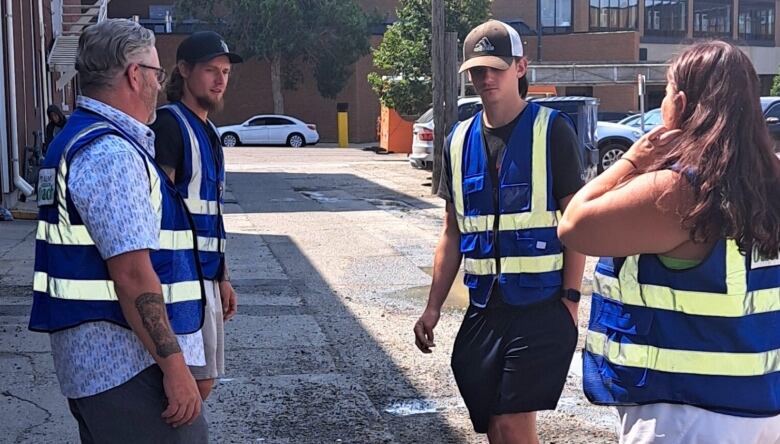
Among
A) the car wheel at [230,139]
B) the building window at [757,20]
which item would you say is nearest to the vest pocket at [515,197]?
the car wheel at [230,139]

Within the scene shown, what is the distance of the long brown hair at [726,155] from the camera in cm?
257

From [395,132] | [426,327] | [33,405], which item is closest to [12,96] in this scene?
[33,405]

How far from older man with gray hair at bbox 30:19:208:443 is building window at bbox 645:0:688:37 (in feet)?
186

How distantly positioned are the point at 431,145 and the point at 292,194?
11.1 feet

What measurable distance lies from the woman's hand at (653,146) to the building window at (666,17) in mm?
56683

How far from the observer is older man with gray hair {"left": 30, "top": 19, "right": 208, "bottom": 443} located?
9.32 ft

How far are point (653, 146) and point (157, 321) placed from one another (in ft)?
4.82

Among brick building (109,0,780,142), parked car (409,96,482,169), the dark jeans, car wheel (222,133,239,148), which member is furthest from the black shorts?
brick building (109,0,780,142)

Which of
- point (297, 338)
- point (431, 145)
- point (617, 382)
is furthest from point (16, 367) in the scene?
point (431, 145)

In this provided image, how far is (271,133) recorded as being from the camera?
42.4m

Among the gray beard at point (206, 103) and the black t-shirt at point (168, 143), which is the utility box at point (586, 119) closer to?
the gray beard at point (206, 103)

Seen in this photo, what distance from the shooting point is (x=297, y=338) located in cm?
769

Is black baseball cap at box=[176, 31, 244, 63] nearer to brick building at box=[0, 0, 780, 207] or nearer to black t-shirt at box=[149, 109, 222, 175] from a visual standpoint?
black t-shirt at box=[149, 109, 222, 175]

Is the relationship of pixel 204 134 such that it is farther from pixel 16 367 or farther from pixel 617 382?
pixel 16 367
